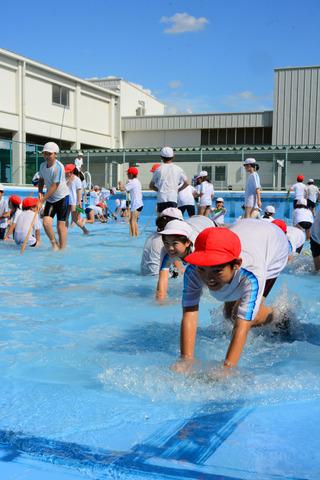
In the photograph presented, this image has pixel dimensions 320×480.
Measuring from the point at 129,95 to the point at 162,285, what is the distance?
35.5 m

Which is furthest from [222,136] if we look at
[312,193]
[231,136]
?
[312,193]

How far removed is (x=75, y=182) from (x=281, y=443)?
9511 mm

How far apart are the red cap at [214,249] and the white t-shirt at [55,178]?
5.80m

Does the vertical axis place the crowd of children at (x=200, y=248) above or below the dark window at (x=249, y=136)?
below

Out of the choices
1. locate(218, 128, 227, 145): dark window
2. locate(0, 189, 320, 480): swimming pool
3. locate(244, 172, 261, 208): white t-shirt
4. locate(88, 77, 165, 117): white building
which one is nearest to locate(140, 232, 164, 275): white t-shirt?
locate(0, 189, 320, 480): swimming pool

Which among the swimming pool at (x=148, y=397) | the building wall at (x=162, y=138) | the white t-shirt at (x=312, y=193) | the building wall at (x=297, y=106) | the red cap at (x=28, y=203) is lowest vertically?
the swimming pool at (x=148, y=397)

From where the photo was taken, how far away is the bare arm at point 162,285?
464 cm

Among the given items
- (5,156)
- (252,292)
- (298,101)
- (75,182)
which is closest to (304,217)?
(75,182)

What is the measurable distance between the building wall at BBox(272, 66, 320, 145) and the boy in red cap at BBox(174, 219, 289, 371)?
30380 mm

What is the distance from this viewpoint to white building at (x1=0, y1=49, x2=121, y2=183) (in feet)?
90.4

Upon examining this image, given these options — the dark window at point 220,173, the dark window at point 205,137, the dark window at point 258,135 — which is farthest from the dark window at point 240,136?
the dark window at point 220,173

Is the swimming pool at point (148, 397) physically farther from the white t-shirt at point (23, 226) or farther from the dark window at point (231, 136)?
the dark window at point (231, 136)

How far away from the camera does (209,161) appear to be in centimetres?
2459

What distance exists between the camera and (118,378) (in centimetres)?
288
